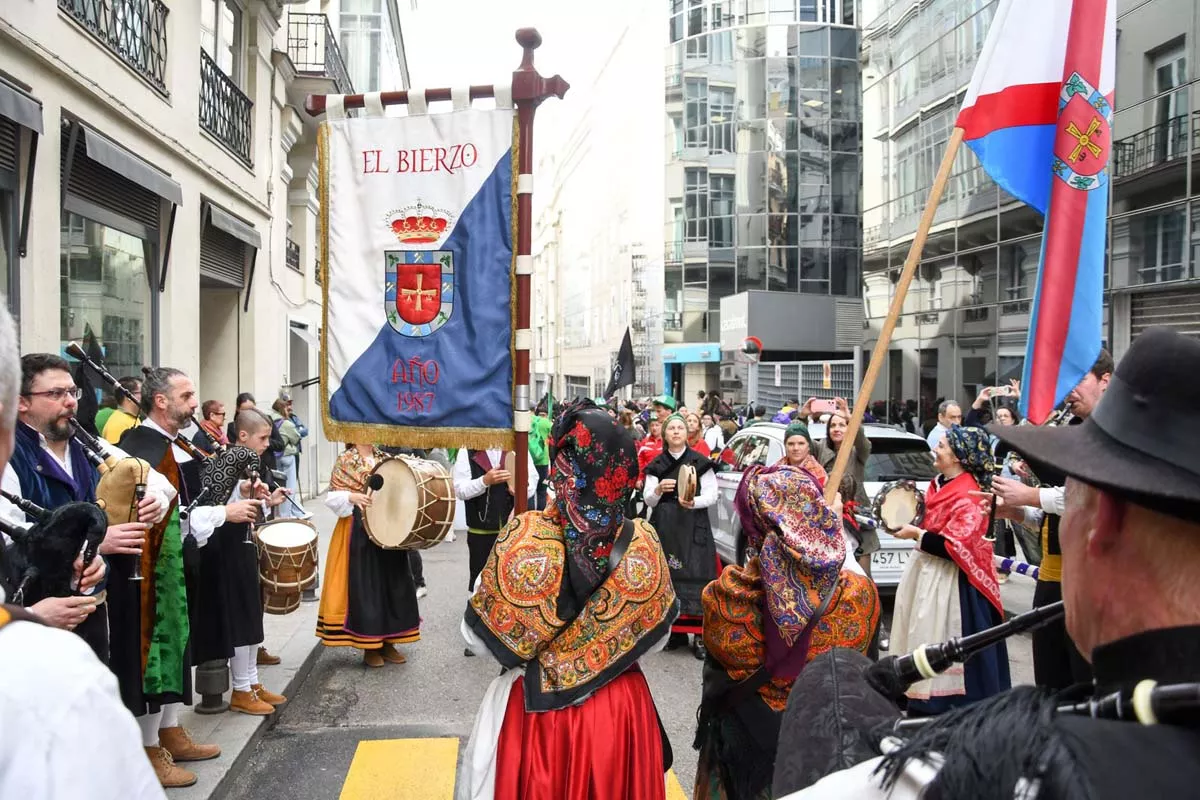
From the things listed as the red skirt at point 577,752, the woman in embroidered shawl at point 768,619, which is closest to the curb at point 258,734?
the red skirt at point 577,752

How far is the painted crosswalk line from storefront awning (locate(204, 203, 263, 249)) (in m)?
8.53

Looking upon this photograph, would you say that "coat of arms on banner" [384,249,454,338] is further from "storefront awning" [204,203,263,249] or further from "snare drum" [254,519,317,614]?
"storefront awning" [204,203,263,249]

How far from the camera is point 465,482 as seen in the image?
7633 millimetres

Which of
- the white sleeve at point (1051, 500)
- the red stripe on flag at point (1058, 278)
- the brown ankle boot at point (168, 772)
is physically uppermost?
the red stripe on flag at point (1058, 278)

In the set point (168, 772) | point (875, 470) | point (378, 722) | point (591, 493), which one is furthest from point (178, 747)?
point (875, 470)

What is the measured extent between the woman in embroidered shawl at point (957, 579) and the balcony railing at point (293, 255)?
A: 14.0 metres

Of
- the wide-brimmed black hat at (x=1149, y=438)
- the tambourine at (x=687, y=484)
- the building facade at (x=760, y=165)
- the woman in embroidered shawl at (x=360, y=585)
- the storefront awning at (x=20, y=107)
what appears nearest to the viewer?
the wide-brimmed black hat at (x=1149, y=438)

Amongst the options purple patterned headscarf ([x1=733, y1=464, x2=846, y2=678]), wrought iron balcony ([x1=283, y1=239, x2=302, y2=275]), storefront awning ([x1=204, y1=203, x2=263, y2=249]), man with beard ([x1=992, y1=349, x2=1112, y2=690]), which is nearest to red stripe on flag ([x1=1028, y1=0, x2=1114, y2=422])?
man with beard ([x1=992, y1=349, x2=1112, y2=690])

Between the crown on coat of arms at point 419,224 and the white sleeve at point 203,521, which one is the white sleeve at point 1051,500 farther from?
the white sleeve at point 203,521

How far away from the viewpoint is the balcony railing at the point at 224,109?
12.0 metres

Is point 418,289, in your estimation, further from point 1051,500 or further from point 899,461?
point 899,461

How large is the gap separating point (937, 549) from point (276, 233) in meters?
13.1

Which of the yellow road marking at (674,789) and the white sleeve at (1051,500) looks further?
the yellow road marking at (674,789)

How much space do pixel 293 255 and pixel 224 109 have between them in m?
5.19
